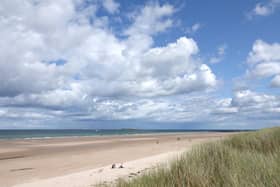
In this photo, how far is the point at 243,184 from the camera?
446 cm

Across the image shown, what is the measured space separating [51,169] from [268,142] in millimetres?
9837

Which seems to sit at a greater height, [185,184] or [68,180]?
[185,184]

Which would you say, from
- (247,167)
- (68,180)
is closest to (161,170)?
(247,167)

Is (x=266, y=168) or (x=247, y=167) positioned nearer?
(x=266, y=168)

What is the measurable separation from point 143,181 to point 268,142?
7341 millimetres

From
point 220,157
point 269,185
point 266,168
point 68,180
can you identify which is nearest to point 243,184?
point 269,185

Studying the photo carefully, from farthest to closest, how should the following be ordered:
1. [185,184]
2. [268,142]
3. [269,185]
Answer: [268,142], [185,184], [269,185]

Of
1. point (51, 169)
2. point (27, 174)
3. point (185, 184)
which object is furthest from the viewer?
point (51, 169)

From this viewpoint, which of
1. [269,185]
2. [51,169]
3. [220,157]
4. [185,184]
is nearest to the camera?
[269,185]

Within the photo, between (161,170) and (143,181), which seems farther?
(161,170)

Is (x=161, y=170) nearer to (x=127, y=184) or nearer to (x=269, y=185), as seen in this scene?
(x=127, y=184)

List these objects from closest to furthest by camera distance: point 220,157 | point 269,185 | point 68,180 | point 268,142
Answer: point 269,185 < point 220,157 < point 68,180 < point 268,142

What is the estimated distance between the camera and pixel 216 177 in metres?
5.08

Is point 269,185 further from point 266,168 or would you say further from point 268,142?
point 268,142
